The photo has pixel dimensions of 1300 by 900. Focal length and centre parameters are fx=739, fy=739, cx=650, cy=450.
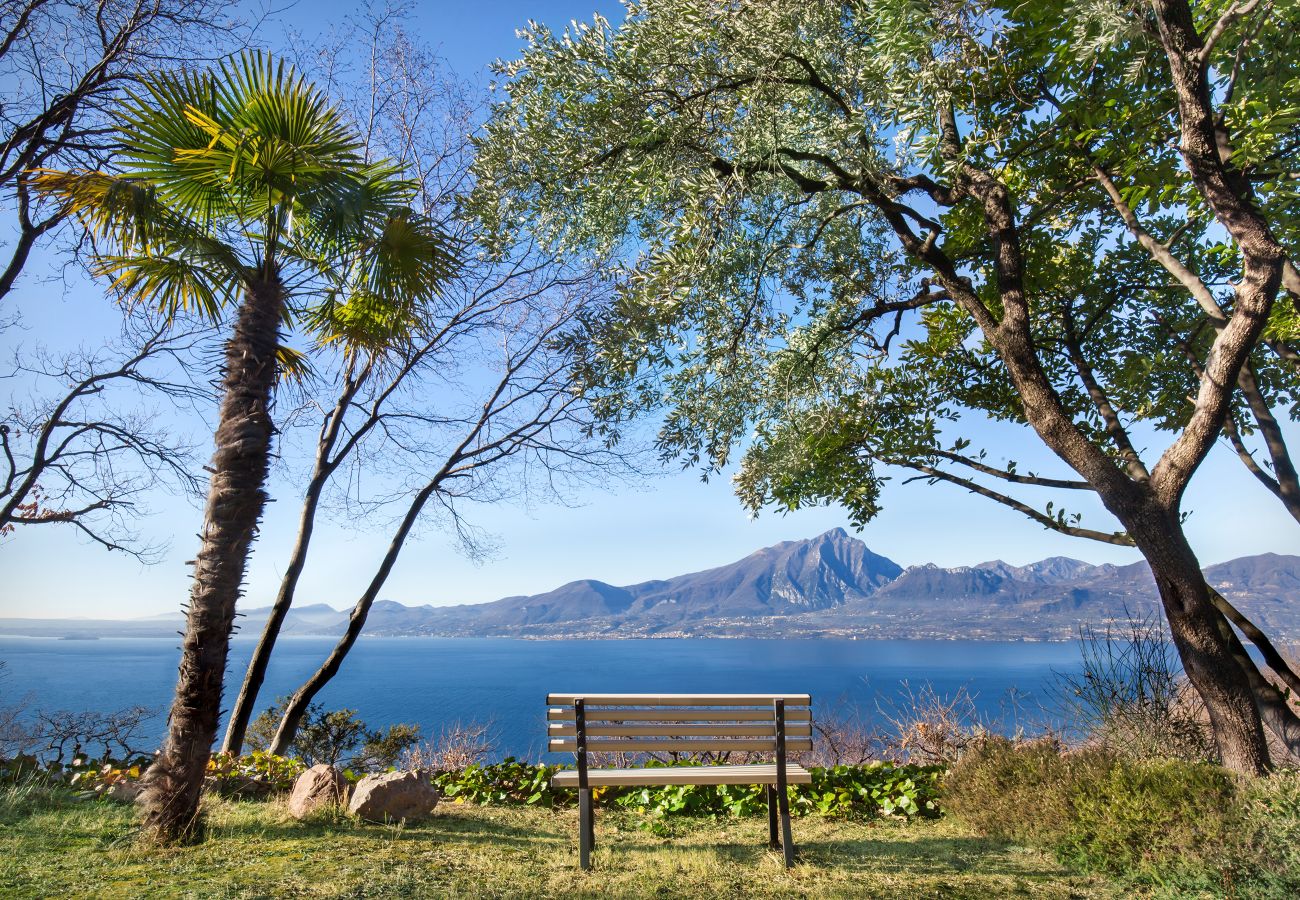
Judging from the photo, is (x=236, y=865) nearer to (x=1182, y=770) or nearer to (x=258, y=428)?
(x=258, y=428)

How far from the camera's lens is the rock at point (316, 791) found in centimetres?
557

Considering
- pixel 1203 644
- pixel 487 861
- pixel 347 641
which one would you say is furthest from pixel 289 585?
pixel 1203 644

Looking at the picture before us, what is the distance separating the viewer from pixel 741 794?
635 cm

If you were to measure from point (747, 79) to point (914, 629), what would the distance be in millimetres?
205342

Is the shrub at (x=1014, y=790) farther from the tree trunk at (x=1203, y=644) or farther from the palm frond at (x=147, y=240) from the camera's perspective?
the palm frond at (x=147, y=240)

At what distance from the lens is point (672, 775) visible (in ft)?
15.3

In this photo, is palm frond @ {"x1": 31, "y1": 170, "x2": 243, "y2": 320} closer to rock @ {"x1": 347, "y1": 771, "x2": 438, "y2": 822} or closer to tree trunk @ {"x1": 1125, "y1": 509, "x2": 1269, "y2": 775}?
rock @ {"x1": 347, "y1": 771, "x2": 438, "y2": 822}

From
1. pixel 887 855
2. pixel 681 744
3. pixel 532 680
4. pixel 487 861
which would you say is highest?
pixel 681 744

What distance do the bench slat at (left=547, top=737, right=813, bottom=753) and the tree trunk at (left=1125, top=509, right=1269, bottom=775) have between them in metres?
2.97

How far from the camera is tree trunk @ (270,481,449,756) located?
9703 millimetres

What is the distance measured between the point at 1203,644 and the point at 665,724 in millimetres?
3954

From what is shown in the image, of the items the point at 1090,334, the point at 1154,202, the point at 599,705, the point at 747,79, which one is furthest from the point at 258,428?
the point at 1090,334

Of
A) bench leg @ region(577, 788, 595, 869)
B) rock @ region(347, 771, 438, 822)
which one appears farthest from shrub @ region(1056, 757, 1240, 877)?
rock @ region(347, 771, 438, 822)

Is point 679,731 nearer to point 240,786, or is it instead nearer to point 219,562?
point 219,562
